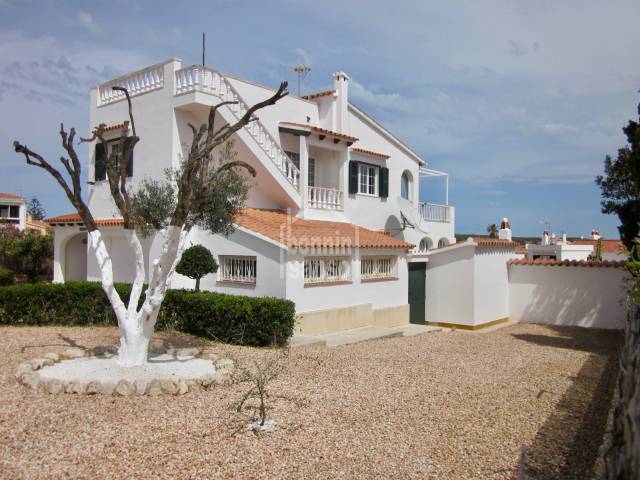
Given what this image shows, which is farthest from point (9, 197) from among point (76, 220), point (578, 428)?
point (578, 428)

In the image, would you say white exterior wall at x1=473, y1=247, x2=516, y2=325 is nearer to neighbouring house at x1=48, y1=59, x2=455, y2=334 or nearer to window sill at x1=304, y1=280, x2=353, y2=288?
neighbouring house at x1=48, y1=59, x2=455, y2=334

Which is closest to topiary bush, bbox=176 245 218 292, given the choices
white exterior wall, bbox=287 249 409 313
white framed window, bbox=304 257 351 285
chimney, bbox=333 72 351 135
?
white exterior wall, bbox=287 249 409 313

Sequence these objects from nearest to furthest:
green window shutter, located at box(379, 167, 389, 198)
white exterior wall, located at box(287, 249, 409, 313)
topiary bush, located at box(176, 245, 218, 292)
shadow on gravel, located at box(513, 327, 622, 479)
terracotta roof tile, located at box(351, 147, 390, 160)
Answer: shadow on gravel, located at box(513, 327, 622, 479) < topiary bush, located at box(176, 245, 218, 292) < white exterior wall, located at box(287, 249, 409, 313) < terracotta roof tile, located at box(351, 147, 390, 160) < green window shutter, located at box(379, 167, 389, 198)

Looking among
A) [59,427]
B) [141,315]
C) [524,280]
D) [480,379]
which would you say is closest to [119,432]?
[59,427]

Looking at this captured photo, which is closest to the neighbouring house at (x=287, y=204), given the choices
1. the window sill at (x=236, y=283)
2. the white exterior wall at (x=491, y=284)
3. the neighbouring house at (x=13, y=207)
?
the window sill at (x=236, y=283)

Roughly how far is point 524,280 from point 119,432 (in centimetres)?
1694

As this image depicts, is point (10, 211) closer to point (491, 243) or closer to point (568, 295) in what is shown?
point (491, 243)

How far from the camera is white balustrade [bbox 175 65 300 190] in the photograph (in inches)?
618

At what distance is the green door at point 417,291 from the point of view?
19.3 meters

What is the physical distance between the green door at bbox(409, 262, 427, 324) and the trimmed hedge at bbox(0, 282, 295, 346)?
7.81 meters

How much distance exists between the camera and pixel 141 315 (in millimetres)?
8938

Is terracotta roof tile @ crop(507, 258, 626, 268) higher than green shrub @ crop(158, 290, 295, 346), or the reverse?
terracotta roof tile @ crop(507, 258, 626, 268)

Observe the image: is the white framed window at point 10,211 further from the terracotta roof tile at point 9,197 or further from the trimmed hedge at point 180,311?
the trimmed hedge at point 180,311

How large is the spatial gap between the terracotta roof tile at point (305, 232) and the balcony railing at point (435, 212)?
23.7 ft
